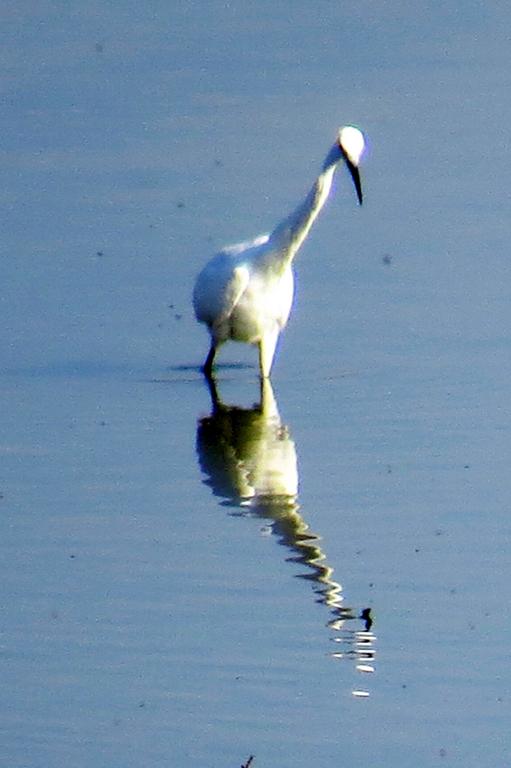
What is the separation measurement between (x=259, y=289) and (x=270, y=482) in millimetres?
2421

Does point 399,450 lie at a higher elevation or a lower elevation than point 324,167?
lower

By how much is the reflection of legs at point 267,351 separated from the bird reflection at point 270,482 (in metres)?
0.07

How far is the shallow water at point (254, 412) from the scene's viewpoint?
27.9 feet

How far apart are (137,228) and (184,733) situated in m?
9.42

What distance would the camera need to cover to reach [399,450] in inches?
470

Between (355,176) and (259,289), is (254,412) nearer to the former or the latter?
(259,289)

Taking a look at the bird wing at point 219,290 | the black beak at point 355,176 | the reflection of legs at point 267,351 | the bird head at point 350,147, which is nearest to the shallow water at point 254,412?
the reflection of legs at point 267,351

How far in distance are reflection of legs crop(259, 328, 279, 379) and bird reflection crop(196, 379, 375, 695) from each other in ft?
0.23

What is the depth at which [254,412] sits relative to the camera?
519 inches

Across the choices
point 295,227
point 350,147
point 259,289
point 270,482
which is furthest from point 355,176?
point 270,482

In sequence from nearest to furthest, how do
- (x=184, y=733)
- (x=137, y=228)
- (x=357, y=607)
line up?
(x=184, y=733) → (x=357, y=607) → (x=137, y=228)

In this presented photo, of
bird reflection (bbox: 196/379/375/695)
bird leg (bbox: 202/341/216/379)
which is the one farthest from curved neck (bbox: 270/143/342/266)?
bird reflection (bbox: 196/379/375/695)

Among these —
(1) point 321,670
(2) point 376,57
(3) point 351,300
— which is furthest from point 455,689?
(2) point 376,57

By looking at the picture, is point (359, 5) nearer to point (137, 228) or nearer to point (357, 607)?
point (137, 228)
